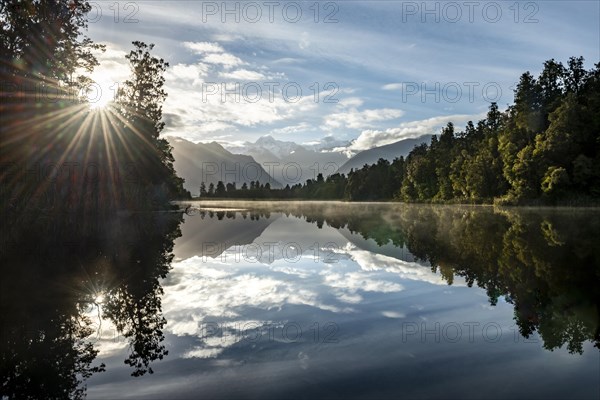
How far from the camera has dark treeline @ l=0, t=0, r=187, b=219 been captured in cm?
3023

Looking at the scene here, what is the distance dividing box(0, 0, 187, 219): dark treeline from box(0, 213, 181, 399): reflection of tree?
8.54m

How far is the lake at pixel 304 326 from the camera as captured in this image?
6.57m

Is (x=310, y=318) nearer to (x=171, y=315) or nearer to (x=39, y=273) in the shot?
(x=171, y=315)

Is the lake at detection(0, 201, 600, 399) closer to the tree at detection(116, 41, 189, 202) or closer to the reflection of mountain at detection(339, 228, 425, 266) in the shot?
the reflection of mountain at detection(339, 228, 425, 266)

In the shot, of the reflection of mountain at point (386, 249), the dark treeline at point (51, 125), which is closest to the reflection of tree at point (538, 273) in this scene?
the reflection of mountain at point (386, 249)

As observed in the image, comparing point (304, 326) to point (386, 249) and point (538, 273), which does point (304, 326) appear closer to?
point (538, 273)

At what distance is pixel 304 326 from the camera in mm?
9617

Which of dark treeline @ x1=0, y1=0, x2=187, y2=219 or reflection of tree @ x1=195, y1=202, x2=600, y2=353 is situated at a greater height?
dark treeline @ x1=0, y1=0, x2=187, y2=219

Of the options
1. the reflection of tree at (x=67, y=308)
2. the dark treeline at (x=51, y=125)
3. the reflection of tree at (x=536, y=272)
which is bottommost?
the reflection of tree at (x=67, y=308)

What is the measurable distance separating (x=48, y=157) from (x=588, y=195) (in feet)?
248

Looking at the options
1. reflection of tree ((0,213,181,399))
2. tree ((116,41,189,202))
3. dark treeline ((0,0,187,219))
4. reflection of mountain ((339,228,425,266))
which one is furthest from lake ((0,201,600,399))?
tree ((116,41,189,202))

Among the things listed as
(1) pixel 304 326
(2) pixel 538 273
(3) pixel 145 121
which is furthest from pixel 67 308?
(3) pixel 145 121

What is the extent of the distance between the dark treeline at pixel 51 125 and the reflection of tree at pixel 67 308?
8537mm

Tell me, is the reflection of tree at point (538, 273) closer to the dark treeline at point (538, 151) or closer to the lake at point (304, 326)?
the lake at point (304, 326)
